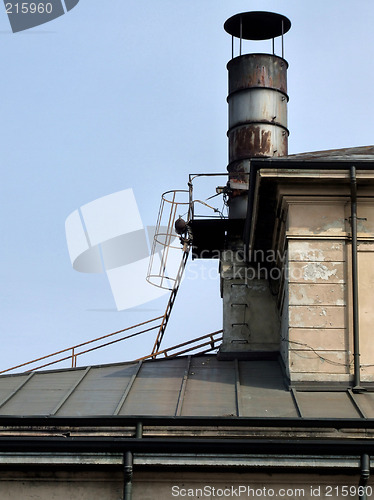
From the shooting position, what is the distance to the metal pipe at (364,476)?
14.2 meters

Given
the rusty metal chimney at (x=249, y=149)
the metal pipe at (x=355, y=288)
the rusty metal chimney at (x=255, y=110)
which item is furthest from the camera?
the rusty metal chimney at (x=255, y=110)

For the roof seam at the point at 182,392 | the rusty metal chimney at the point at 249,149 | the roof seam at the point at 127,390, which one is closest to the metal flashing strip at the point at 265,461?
the roof seam at the point at 182,392

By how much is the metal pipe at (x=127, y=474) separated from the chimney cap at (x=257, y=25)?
41.0 ft

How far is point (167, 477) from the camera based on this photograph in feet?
48.1

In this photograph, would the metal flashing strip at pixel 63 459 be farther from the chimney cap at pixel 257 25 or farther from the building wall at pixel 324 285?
the chimney cap at pixel 257 25

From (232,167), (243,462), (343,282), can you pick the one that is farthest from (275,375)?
(232,167)

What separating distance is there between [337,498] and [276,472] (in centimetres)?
85

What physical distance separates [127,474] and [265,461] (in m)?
1.80

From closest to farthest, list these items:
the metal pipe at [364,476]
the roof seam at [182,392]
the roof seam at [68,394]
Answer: the metal pipe at [364,476] < the roof seam at [182,392] < the roof seam at [68,394]

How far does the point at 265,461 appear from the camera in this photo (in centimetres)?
1438

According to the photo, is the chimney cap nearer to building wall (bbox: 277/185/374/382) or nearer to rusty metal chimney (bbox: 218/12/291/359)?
rusty metal chimney (bbox: 218/12/291/359)

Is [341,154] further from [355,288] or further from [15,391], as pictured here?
[15,391]

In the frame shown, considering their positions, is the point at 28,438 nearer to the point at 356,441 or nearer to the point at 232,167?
the point at 356,441

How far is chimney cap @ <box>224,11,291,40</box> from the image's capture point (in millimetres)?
24500
